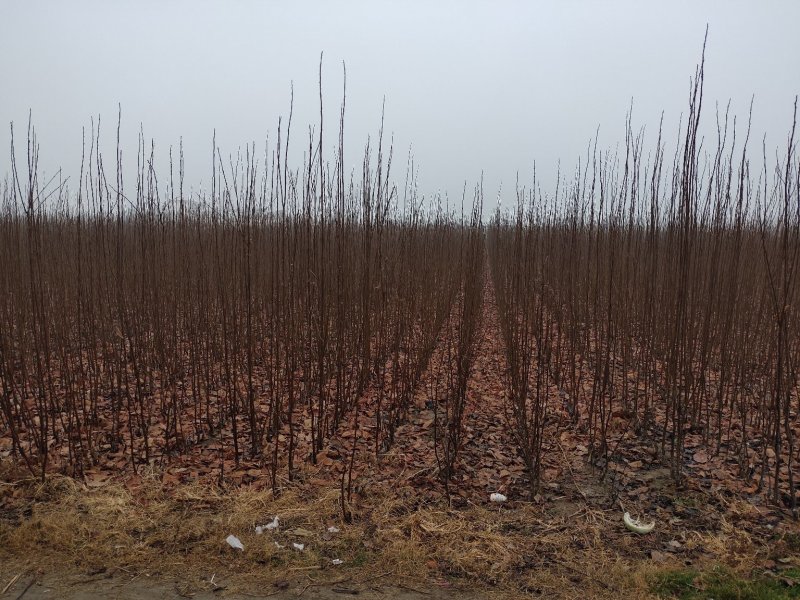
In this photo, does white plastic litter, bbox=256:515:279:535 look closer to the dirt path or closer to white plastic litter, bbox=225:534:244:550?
white plastic litter, bbox=225:534:244:550

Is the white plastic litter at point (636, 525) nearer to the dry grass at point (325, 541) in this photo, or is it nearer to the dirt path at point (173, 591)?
the dry grass at point (325, 541)

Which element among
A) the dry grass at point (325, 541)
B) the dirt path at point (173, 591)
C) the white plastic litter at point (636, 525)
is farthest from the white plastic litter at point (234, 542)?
the white plastic litter at point (636, 525)

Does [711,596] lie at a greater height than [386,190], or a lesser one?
lesser

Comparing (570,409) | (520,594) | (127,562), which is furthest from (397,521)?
(570,409)

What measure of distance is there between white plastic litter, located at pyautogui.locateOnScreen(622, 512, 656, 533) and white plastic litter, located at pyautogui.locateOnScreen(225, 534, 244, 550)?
5.36 feet

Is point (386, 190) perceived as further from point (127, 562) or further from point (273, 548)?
point (127, 562)

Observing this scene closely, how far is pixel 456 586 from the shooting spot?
1.74 meters

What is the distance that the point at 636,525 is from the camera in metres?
2.09

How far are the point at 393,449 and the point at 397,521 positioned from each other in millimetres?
744

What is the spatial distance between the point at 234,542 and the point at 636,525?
1701mm

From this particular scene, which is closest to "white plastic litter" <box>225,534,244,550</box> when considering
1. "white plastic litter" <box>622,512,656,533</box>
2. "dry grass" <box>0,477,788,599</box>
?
"dry grass" <box>0,477,788,599</box>

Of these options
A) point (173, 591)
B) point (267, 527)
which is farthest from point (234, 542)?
point (173, 591)

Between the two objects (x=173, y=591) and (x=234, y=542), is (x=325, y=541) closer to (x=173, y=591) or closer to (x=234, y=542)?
(x=234, y=542)

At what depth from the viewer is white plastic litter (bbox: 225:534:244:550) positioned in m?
1.93
